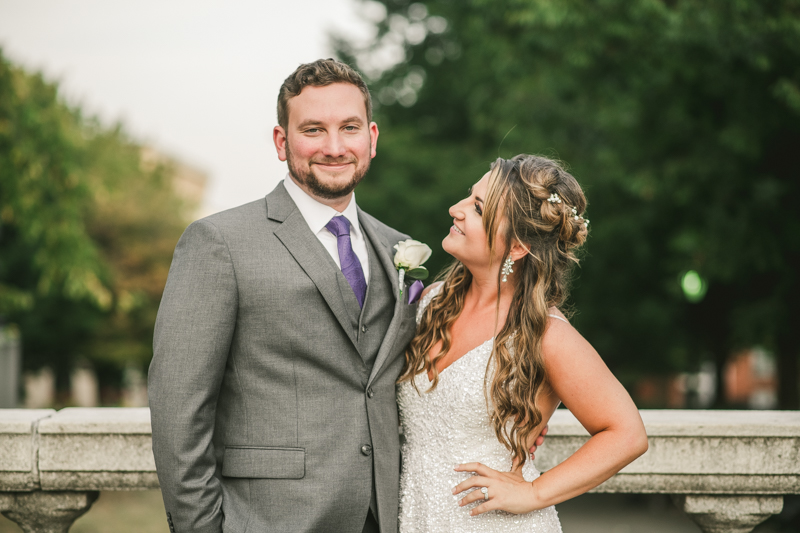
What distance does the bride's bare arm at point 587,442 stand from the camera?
8.13 ft

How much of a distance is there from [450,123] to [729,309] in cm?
922

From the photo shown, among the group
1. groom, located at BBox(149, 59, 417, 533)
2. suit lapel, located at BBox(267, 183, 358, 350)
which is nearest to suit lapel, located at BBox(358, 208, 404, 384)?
groom, located at BBox(149, 59, 417, 533)

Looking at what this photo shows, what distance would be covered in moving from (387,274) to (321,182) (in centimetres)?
46

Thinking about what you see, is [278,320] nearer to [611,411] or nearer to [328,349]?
[328,349]

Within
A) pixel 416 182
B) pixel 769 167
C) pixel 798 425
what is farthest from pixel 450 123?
pixel 798 425

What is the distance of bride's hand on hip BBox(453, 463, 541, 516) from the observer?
8.34 feet

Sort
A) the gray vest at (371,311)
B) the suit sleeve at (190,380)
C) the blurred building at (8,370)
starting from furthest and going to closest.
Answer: the blurred building at (8,370) < the gray vest at (371,311) < the suit sleeve at (190,380)

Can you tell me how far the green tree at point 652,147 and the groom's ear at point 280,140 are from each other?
183cm

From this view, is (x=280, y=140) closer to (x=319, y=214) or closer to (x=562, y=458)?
(x=319, y=214)

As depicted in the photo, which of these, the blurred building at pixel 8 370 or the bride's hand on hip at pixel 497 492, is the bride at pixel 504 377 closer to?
the bride's hand on hip at pixel 497 492

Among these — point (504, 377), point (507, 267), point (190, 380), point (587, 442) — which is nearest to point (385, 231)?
point (507, 267)

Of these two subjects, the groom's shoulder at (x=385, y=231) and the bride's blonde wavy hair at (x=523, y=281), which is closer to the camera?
the bride's blonde wavy hair at (x=523, y=281)

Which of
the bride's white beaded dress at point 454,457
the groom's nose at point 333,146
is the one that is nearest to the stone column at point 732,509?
the bride's white beaded dress at point 454,457

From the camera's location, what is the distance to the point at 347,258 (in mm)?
2678
